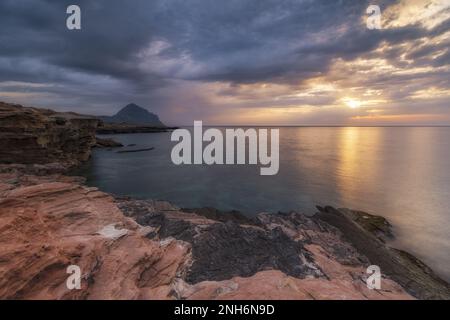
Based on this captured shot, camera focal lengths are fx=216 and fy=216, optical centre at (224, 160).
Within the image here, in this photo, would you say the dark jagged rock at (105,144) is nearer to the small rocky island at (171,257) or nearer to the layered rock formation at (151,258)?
the small rocky island at (171,257)

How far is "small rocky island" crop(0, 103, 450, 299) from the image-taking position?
8.20 metres

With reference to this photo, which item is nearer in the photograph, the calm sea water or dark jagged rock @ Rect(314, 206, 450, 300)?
dark jagged rock @ Rect(314, 206, 450, 300)

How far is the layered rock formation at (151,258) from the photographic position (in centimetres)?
808

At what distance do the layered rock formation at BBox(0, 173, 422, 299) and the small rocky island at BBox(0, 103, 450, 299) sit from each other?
0.04 metres

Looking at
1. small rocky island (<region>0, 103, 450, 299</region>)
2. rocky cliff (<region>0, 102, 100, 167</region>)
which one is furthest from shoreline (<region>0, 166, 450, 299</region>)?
rocky cliff (<region>0, 102, 100, 167</region>)

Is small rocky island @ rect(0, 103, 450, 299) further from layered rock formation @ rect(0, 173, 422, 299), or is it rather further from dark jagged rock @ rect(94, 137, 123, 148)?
dark jagged rock @ rect(94, 137, 123, 148)

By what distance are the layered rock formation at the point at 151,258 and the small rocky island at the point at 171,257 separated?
1.6 inches

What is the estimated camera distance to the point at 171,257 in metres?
11.3

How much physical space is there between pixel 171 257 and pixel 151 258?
1053 mm

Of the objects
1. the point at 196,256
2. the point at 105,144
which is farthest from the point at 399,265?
the point at 105,144

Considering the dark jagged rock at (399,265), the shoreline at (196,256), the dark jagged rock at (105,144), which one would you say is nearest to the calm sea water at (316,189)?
the dark jagged rock at (399,265)
